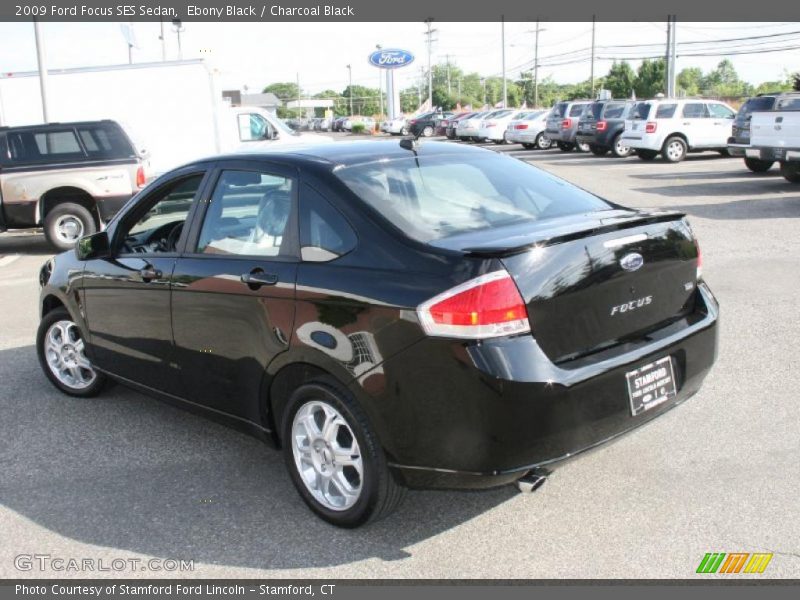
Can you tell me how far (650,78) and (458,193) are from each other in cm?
7839

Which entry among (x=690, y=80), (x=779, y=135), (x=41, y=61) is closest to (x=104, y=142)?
(x=41, y=61)

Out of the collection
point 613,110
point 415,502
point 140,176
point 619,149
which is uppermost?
point 613,110

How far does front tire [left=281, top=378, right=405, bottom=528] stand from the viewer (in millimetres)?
3359

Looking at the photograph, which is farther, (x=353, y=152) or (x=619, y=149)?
(x=619, y=149)

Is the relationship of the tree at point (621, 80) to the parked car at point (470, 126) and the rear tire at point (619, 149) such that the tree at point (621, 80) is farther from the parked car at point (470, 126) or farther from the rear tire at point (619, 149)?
the rear tire at point (619, 149)

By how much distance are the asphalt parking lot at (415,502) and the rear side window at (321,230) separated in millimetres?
1247

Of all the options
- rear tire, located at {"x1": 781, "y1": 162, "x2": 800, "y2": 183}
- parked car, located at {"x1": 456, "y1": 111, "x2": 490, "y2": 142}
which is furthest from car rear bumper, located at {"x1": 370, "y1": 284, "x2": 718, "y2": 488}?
parked car, located at {"x1": 456, "y1": 111, "x2": 490, "y2": 142}

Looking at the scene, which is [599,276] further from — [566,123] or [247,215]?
[566,123]

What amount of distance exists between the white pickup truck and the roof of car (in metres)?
11.8

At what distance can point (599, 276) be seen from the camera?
3.32 m

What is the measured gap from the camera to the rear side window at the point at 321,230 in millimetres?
3509

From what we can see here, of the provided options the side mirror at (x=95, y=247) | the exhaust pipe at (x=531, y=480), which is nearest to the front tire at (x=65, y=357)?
the side mirror at (x=95, y=247)

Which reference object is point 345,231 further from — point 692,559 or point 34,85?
point 34,85

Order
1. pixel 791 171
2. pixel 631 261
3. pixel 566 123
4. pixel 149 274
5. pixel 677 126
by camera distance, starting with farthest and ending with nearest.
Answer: pixel 566 123 → pixel 677 126 → pixel 791 171 → pixel 149 274 → pixel 631 261
